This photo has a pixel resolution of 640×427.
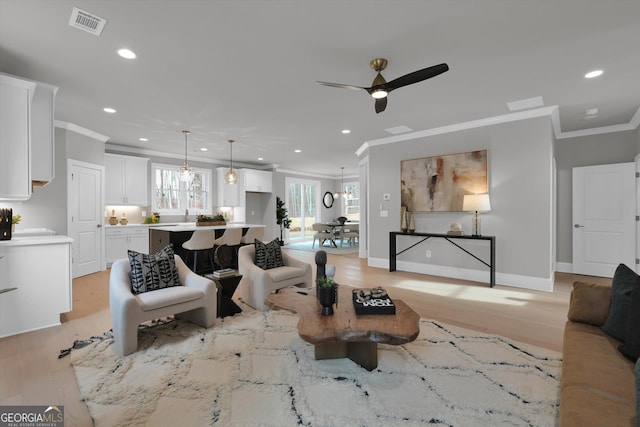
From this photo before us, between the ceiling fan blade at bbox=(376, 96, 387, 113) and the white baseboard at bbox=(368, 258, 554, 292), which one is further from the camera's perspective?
the white baseboard at bbox=(368, 258, 554, 292)

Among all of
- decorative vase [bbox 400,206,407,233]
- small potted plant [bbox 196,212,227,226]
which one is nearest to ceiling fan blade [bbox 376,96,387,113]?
decorative vase [bbox 400,206,407,233]

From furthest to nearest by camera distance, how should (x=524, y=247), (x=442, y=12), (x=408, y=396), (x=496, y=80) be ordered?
(x=524, y=247)
(x=496, y=80)
(x=442, y=12)
(x=408, y=396)

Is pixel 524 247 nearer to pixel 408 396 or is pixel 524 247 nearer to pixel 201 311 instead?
pixel 408 396

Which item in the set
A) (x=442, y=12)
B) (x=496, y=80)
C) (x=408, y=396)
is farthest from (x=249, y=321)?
(x=496, y=80)

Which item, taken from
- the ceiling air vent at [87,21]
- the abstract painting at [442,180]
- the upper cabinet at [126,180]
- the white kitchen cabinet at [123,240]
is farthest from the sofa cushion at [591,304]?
the upper cabinet at [126,180]

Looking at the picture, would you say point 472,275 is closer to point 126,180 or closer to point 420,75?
point 420,75

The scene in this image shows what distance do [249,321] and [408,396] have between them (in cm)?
187

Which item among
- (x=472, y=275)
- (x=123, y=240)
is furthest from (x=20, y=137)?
→ (x=472, y=275)

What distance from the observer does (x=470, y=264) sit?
522 cm

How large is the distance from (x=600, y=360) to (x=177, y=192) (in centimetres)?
816

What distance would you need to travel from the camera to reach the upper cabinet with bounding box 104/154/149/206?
21.5 ft

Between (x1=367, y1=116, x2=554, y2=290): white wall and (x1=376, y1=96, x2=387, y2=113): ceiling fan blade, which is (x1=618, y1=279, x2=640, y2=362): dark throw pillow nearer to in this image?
(x1=376, y1=96, x2=387, y2=113): ceiling fan blade

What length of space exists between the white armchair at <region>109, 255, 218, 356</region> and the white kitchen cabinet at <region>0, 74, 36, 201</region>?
132 cm

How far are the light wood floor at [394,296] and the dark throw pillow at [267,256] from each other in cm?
155
